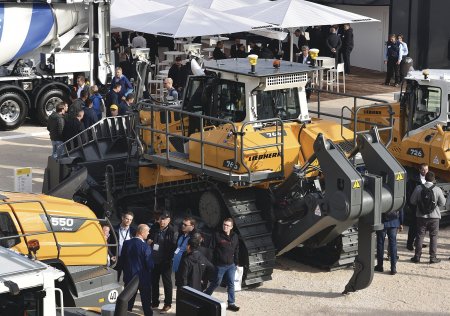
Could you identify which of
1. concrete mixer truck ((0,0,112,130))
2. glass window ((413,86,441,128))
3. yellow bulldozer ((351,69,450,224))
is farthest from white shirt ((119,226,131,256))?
concrete mixer truck ((0,0,112,130))

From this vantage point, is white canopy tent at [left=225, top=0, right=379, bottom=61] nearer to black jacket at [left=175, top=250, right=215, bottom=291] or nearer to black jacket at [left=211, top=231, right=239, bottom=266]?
black jacket at [left=211, top=231, right=239, bottom=266]

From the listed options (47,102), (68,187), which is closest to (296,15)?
(47,102)

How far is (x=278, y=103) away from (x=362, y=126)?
2900mm

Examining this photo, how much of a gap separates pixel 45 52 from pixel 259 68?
10369 millimetres

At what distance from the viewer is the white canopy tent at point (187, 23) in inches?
990

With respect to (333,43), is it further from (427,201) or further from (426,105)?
(427,201)

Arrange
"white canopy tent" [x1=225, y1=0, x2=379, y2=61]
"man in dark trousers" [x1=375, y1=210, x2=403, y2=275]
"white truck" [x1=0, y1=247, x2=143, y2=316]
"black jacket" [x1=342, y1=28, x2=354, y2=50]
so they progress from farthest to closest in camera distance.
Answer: "black jacket" [x1=342, y1=28, x2=354, y2=50] < "white canopy tent" [x1=225, y1=0, x2=379, y2=61] < "man in dark trousers" [x1=375, y1=210, x2=403, y2=275] < "white truck" [x1=0, y1=247, x2=143, y2=316]

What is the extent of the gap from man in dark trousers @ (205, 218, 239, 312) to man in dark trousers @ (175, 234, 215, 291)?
0.53 meters

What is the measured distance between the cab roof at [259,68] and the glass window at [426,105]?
8.52ft

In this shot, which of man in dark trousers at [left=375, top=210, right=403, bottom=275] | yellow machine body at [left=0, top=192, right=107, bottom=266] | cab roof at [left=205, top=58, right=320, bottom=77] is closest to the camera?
yellow machine body at [left=0, top=192, right=107, bottom=266]

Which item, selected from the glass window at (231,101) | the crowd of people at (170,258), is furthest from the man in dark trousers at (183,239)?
the glass window at (231,101)

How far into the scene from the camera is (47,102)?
2417 cm

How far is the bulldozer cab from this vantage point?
17.1m

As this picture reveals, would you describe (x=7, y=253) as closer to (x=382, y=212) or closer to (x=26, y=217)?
(x=26, y=217)
